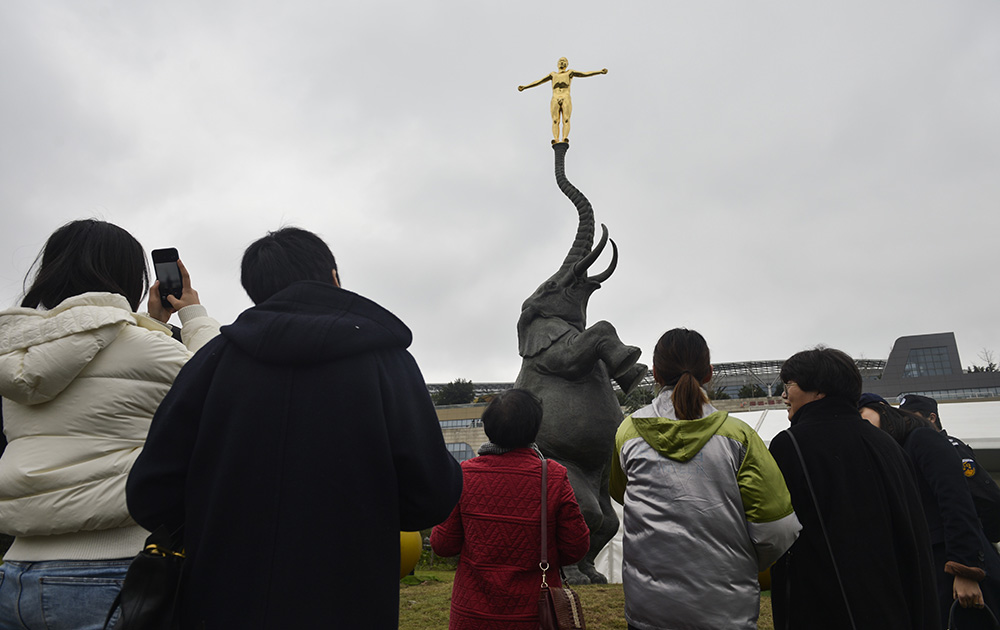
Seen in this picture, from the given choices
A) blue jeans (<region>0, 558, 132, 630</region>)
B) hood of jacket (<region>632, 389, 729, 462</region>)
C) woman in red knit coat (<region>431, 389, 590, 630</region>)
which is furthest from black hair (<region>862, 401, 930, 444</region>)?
blue jeans (<region>0, 558, 132, 630</region>)

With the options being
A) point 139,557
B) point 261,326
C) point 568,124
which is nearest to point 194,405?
point 261,326

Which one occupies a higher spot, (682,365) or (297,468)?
(682,365)

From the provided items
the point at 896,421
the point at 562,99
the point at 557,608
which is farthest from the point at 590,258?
the point at 557,608

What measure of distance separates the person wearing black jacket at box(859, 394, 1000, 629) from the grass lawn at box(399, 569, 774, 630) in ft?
3.75

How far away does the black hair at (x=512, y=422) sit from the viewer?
2617mm

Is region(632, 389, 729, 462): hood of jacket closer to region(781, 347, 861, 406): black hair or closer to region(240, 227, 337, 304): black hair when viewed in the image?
region(781, 347, 861, 406): black hair

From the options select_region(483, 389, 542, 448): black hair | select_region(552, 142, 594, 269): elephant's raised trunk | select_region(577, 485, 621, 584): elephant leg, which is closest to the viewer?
select_region(483, 389, 542, 448): black hair

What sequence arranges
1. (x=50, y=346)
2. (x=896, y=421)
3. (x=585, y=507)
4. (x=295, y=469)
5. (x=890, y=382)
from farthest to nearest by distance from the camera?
(x=890, y=382)
(x=585, y=507)
(x=896, y=421)
(x=50, y=346)
(x=295, y=469)

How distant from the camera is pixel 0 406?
195 cm

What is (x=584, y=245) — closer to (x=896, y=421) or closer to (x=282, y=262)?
(x=896, y=421)

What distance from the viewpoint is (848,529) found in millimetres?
2420

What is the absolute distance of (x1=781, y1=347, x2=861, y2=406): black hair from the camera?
104 inches

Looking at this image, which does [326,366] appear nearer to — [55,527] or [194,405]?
[194,405]

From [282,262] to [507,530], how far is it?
1.34 m
